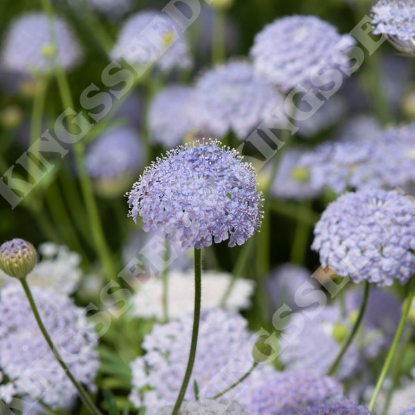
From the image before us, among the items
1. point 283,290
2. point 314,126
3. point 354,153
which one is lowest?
point 283,290

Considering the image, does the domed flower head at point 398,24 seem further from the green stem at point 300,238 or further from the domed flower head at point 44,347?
the green stem at point 300,238

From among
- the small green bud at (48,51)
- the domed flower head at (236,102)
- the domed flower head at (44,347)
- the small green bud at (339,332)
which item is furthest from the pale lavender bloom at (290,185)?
the domed flower head at (44,347)

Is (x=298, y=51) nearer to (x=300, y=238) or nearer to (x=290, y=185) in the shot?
(x=290, y=185)

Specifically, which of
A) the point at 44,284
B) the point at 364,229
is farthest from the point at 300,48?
the point at 44,284

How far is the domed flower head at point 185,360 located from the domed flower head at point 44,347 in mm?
102

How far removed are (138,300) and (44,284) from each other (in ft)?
0.73

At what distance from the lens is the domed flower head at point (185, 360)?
1243 mm

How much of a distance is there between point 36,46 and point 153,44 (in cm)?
39

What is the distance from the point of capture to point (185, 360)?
1.28 metres

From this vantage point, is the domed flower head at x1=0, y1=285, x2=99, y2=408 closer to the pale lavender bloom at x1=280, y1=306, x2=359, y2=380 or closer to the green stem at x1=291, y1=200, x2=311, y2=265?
the pale lavender bloom at x1=280, y1=306, x2=359, y2=380

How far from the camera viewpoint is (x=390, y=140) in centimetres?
157

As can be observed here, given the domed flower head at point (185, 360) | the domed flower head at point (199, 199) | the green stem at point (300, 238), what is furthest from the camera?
the green stem at point (300, 238)

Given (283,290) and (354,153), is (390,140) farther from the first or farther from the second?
(283,290)

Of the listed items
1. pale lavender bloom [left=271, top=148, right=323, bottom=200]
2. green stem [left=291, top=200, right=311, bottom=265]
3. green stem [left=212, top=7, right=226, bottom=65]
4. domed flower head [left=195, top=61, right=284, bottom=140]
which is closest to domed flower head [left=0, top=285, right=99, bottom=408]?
domed flower head [left=195, top=61, right=284, bottom=140]
